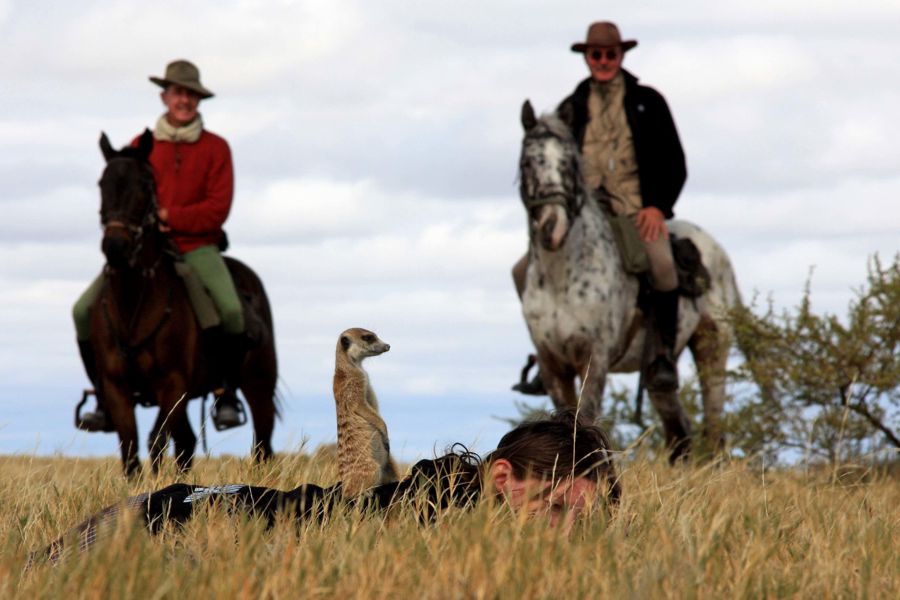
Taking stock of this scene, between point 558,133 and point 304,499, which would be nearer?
point 304,499

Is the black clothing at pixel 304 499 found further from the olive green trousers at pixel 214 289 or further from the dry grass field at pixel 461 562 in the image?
the olive green trousers at pixel 214 289

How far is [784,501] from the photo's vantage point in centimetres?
700

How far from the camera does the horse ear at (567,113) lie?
10.5m

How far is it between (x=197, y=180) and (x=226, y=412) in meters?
2.09

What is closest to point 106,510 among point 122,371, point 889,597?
point 889,597

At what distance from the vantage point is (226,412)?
38.2ft

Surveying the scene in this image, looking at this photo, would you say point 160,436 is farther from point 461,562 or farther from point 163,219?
point 461,562

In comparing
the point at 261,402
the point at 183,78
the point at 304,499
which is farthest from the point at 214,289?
the point at 304,499

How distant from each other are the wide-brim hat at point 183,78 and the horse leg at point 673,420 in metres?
5.03

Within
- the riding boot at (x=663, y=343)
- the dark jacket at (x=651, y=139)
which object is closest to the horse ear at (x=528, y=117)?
the dark jacket at (x=651, y=139)

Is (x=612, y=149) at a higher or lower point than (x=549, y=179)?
higher

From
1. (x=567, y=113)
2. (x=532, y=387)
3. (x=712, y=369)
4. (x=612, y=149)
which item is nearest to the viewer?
(x=567, y=113)

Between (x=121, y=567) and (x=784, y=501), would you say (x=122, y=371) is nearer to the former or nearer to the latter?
(x=784, y=501)

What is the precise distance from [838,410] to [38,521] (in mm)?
8828
